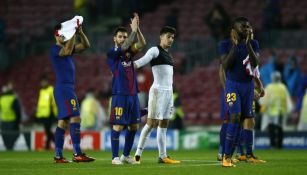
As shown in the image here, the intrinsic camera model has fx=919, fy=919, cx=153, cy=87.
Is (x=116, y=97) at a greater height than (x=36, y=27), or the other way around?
(x=36, y=27)

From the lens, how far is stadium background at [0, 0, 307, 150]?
29.9 metres

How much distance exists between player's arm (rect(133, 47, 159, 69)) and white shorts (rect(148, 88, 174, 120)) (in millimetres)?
710

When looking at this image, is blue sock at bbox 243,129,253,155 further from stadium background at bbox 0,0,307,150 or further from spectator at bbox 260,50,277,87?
spectator at bbox 260,50,277,87

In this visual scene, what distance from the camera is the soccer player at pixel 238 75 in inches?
600

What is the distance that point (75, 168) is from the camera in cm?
1544

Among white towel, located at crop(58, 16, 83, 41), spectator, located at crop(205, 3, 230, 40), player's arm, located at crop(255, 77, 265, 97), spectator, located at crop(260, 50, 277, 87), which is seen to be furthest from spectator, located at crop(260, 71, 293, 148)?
white towel, located at crop(58, 16, 83, 41)

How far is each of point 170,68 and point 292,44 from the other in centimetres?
1429

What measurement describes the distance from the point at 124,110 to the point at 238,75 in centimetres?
224

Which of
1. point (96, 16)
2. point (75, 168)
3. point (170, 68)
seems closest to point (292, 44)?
Answer: point (96, 16)

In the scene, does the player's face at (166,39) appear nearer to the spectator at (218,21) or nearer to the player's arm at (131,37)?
the player's arm at (131,37)

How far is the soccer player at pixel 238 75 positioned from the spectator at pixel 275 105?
9.99 metres

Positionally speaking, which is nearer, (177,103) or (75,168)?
(75,168)

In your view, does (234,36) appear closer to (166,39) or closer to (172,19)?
(166,39)

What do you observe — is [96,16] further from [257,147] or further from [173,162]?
[173,162]
